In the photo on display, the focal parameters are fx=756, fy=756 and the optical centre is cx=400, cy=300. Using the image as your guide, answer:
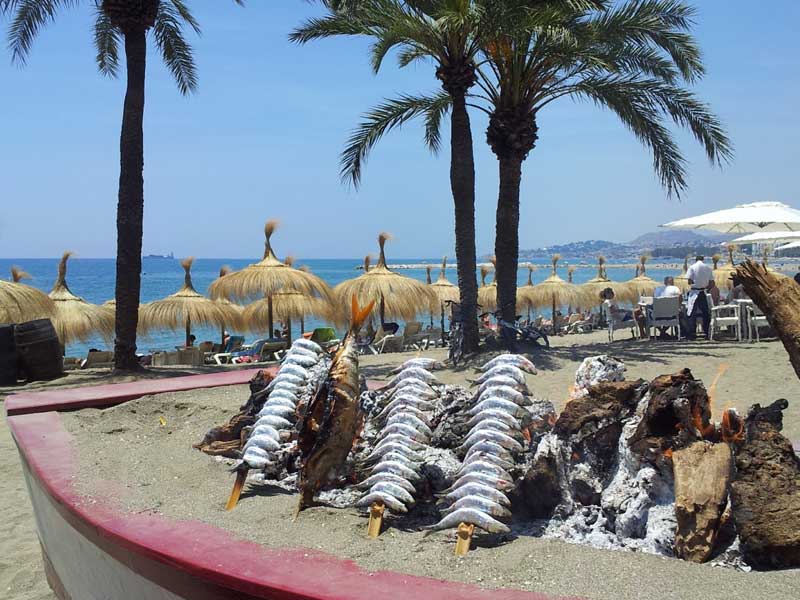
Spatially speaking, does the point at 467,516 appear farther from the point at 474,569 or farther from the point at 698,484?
the point at 698,484

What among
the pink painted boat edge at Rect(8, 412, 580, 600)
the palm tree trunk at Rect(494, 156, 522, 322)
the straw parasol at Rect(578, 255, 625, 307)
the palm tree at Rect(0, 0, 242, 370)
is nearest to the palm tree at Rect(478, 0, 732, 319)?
the palm tree trunk at Rect(494, 156, 522, 322)

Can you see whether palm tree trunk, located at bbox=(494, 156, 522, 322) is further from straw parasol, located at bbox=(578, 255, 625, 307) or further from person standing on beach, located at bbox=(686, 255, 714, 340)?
straw parasol, located at bbox=(578, 255, 625, 307)

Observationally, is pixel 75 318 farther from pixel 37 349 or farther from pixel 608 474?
pixel 608 474

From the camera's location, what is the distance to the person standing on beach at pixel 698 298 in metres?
14.2

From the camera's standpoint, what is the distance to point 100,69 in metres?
17.0

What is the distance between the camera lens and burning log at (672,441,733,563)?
2680 mm

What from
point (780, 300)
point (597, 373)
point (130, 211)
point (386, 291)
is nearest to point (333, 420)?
point (597, 373)

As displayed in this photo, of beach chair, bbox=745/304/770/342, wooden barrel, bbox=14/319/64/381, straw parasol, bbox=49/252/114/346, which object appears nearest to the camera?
wooden barrel, bbox=14/319/64/381

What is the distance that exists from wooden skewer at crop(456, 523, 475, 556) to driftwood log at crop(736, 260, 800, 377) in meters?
1.53

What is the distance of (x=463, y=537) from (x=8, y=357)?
10.5 m

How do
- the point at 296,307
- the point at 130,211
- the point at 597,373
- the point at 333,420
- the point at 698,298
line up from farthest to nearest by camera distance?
the point at 296,307, the point at 698,298, the point at 130,211, the point at 597,373, the point at 333,420

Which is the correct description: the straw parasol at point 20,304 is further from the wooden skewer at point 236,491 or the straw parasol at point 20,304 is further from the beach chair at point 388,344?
the wooden skewer at point 236,491

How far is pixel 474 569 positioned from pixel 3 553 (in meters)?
3.60

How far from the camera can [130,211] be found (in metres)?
11.9
